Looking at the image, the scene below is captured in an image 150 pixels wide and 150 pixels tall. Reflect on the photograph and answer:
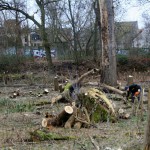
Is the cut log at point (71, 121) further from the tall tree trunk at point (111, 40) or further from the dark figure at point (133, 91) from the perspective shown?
the tall tree trunk at point (111, 40)

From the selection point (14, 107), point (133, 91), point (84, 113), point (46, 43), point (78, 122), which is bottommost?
point (14, 107)

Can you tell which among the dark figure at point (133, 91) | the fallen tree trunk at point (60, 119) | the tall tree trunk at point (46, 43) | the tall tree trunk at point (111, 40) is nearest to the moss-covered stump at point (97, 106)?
the fallen tree trunk at point (60, 119)

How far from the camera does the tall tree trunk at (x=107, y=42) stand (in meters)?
15.8

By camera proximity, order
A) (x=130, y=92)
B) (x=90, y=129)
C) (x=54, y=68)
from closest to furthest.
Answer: (x=90, y=129) → (x=130, y=92) → (x=54, y=68)

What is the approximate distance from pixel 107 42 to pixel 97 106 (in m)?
7.93

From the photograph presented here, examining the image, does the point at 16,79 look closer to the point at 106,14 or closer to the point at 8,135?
the point at 106,14

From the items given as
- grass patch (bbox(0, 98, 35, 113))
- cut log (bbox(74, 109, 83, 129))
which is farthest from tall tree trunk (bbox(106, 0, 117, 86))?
cut log (bbox(74, 109, 83, 129))

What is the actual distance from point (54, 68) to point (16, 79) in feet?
14.1

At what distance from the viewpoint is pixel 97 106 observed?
8.52m

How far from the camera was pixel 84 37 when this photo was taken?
28.1m

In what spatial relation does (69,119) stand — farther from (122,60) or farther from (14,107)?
(122,60)

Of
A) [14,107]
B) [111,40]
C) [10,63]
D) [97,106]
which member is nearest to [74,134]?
[97,106]

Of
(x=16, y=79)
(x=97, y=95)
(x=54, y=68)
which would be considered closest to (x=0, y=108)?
(x=97, y=95)

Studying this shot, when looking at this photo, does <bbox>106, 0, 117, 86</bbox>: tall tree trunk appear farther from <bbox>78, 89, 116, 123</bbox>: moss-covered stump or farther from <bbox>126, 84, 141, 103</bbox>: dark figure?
<bbox>78, 89, 116, 123</bbox>: moss-covered stump
